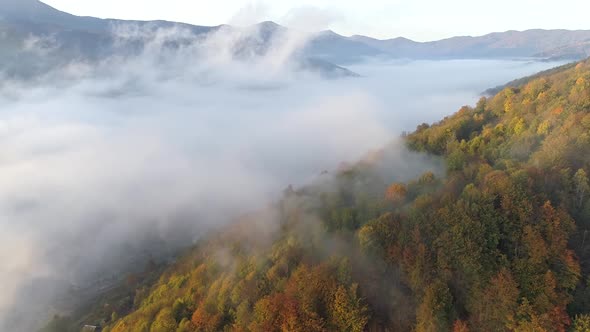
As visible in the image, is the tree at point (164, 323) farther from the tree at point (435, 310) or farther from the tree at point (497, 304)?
A: the tree at point (497, 304)

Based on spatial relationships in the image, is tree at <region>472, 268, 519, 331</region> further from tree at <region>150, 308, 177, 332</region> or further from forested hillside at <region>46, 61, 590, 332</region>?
tree at <region>150, 308, 177, 332</region>

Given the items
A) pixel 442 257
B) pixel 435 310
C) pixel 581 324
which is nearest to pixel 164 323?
pixel 435 310

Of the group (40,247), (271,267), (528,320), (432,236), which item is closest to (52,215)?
(40,247)

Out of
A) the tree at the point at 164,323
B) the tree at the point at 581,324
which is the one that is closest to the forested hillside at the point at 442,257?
the tree at the point at 581,324

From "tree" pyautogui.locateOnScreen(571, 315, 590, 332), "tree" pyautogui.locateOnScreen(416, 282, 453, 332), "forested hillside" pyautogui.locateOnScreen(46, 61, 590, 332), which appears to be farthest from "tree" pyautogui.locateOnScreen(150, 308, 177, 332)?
"tree" pyautogui.locateOnScreen(571, 315, 590, 332)

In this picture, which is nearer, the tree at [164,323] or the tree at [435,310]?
the tree at [435,310]

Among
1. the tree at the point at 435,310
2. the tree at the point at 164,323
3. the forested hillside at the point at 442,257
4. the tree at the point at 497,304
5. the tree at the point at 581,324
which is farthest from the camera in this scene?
the tree at the point at 164,323

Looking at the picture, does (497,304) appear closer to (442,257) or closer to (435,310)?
(435,310)

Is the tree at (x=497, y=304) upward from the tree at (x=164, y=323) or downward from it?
upward
